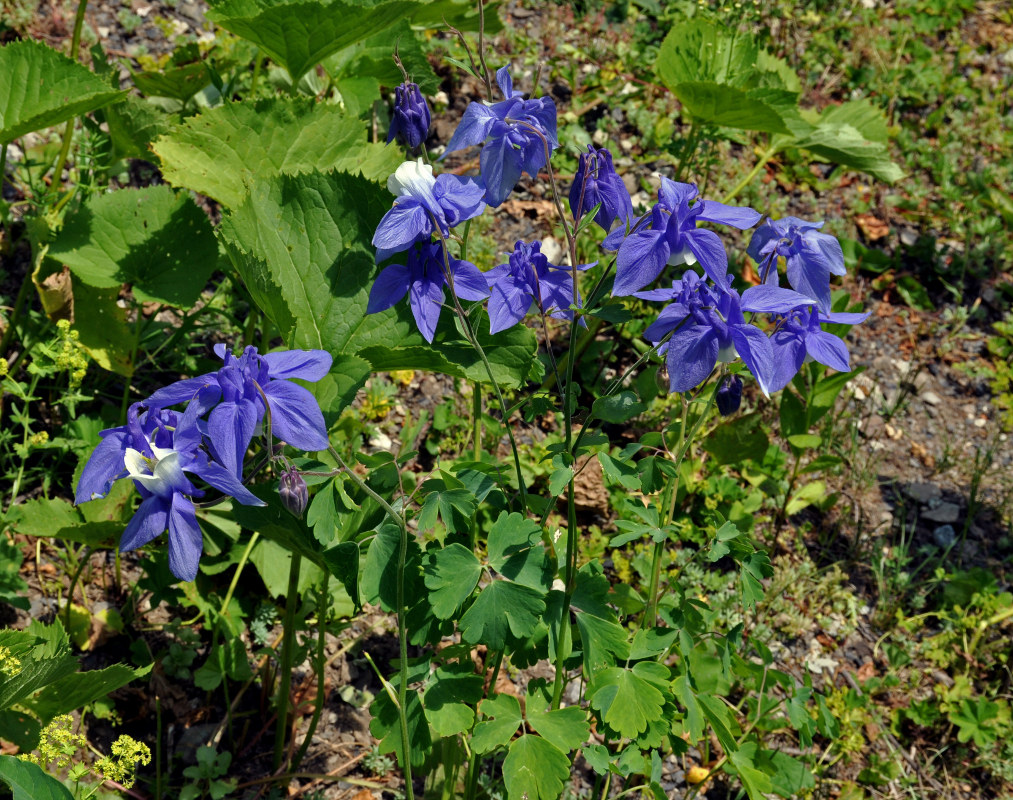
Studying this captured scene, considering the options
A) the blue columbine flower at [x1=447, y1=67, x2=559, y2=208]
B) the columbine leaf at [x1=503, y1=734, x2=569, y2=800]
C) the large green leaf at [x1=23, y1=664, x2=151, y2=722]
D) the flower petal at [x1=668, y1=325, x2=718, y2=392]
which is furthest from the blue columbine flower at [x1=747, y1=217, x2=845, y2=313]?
the large green leaf at [x1=23, y1=664, x2=151, y2=722]

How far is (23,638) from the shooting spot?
1.85 m

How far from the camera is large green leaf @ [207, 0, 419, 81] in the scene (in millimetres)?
2428

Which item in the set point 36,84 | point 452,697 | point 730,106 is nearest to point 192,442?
point 452,697

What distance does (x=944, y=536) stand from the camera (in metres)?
3.41

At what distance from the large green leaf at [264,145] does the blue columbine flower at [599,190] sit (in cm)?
105

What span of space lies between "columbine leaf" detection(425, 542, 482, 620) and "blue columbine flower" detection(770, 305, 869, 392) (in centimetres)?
67

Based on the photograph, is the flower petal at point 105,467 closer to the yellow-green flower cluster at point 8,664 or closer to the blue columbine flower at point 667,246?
the yellow-green flower cluster at point 8,664

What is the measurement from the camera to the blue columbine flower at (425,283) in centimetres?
177

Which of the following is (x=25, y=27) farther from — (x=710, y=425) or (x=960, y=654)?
(x=960, y=654)

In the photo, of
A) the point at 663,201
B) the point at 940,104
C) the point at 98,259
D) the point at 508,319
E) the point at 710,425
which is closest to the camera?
the point at 663,201

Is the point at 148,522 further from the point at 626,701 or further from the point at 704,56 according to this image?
the point at 704,56

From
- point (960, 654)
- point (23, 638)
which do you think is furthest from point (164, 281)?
point (960, 654)

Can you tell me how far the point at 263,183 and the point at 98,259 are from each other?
29.6 inches

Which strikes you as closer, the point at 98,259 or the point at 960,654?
the point at 98,259
